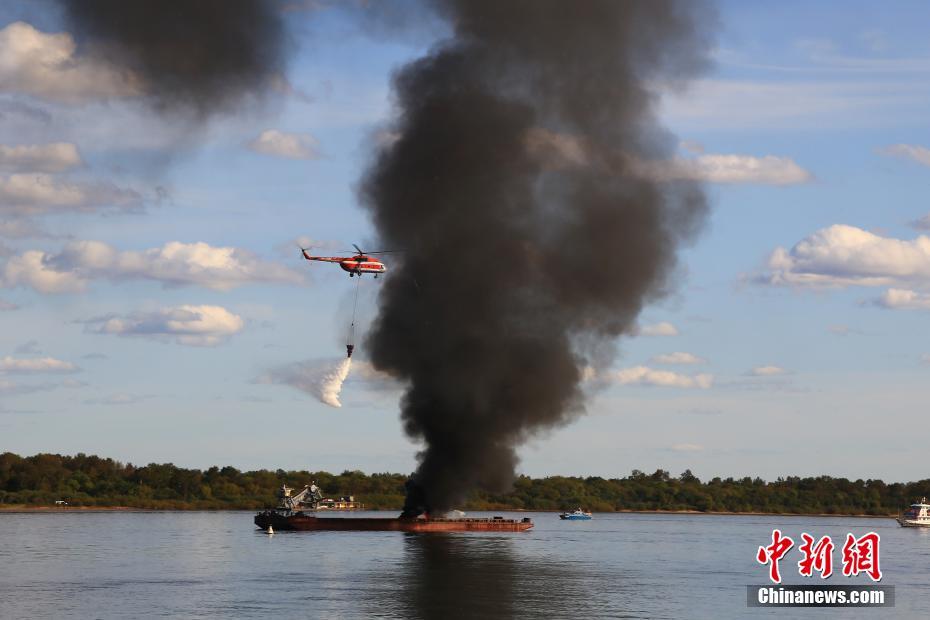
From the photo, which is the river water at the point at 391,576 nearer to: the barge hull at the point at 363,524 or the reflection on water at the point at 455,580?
the reflection on water at the point at 455,580

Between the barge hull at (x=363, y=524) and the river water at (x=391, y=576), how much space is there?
159cm

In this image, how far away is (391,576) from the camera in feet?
323

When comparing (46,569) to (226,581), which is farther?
(46,569)

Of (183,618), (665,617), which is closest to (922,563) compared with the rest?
(665,617)

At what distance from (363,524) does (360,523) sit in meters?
0.48

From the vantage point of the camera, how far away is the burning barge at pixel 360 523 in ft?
525

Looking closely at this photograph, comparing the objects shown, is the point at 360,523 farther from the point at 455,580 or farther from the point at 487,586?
the point at 487,586

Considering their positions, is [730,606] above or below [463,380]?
below

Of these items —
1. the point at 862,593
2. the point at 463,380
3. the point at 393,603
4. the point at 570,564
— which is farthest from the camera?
the point at 463,380

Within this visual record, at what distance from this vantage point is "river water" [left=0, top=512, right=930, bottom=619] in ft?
260

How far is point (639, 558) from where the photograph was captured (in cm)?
12925

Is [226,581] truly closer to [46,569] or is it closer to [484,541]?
[46,569]

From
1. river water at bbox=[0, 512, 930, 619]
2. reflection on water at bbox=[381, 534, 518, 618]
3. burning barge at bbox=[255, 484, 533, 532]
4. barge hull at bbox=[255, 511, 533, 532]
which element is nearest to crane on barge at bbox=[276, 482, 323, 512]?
burning barge at bbox=[255, 484, 533, 532]

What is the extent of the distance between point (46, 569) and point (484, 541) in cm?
5624
